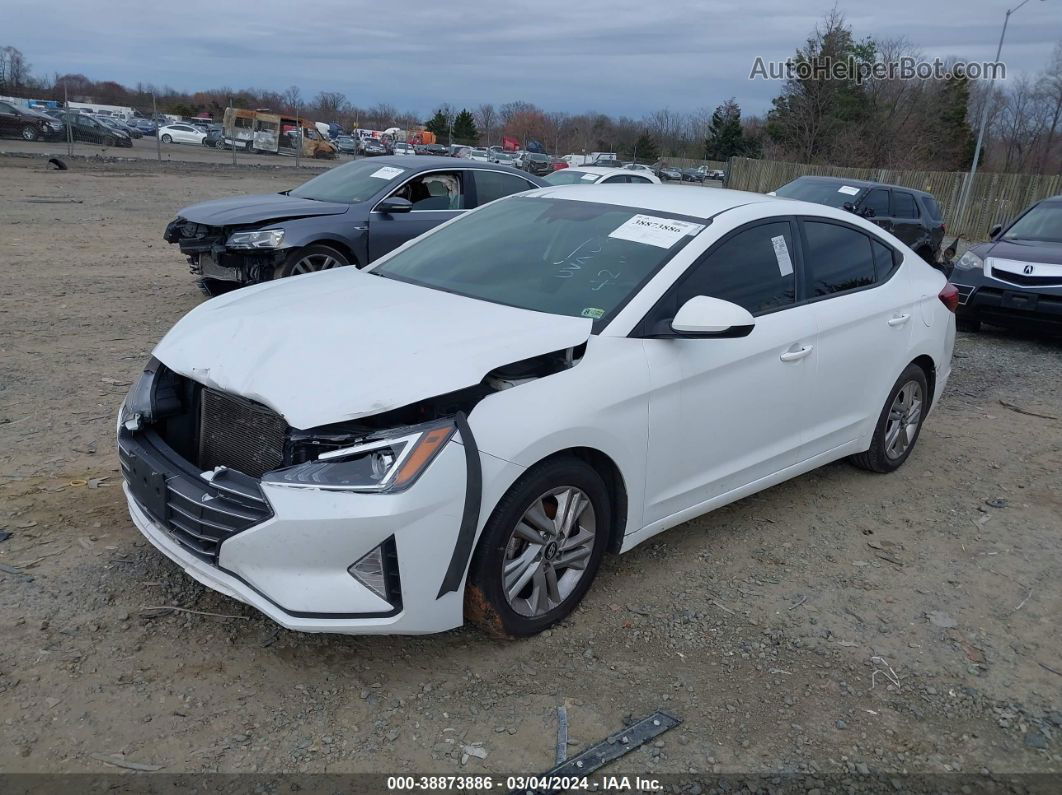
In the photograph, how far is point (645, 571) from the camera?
4.05 metres

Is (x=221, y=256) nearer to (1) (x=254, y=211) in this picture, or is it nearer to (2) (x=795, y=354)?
(1) (x=254, y=211)

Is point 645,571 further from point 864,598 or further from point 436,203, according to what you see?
point 436,203

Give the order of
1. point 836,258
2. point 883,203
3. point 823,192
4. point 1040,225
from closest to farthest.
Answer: point 836,258 < point 1040,225 < point 823,192 < point 883,203

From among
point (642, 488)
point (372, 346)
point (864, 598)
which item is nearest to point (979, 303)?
point (864, 598)

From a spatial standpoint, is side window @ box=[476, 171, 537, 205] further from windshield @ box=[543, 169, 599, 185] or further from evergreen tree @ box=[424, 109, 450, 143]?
evergreen tree @ box=[424, 109, 450, 143]

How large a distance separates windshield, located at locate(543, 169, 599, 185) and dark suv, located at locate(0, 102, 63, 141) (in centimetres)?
2787

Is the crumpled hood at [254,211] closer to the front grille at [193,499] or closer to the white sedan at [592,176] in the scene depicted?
the front grille at [193,499]

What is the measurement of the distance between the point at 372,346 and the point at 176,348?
2.86 ft

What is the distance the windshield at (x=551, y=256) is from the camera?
378 cm

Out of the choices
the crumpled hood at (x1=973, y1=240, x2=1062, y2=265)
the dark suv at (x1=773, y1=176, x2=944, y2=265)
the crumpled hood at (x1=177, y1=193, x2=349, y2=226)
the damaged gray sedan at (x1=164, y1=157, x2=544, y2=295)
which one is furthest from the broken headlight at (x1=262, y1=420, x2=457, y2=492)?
the dark suv at (x1=773, y1=176, x2=944, y2=265)

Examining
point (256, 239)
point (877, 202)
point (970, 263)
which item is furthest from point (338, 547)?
point (877, 202)

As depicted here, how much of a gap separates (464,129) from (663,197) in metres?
57.1

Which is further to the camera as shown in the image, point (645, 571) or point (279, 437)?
point (645, 571)

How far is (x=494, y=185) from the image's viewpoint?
9609mm
